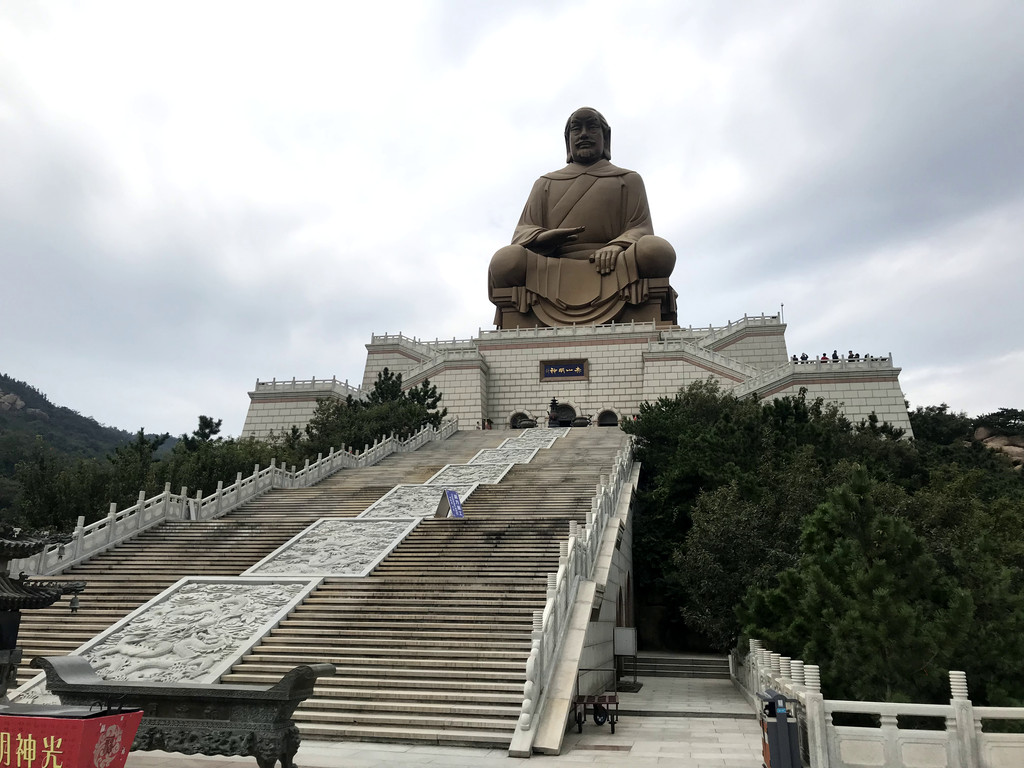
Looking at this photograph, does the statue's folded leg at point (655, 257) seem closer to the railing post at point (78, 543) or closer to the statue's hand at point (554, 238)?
the statue's hand at point (554, 238)

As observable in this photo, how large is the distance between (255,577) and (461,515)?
3.90 m

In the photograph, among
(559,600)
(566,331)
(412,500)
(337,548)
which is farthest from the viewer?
(566,331)

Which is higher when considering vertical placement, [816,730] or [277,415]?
[277,415]

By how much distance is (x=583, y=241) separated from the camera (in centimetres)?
3444

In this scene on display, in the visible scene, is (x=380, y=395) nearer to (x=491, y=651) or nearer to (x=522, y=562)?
(x=522, y=562)

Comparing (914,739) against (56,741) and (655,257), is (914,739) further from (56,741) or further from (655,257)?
(655,257)

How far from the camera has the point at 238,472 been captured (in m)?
17.9

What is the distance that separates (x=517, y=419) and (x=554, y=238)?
806 centimetres

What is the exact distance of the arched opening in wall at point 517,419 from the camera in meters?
30.8

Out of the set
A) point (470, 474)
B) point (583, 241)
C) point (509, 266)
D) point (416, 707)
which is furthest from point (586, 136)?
point (416, 707)

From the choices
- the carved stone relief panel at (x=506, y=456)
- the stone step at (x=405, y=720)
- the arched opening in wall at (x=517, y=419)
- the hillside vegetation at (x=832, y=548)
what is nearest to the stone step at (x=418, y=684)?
the stone step at (x=405, y=720)

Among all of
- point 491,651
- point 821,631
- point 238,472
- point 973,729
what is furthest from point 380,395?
point 973,729

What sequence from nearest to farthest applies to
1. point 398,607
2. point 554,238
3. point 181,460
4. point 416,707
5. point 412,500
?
point 416,707
point 398,607
point 412,500
point 181,460
point 554,238

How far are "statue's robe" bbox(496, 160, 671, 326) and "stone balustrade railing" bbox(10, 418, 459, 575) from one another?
41.5 ft
